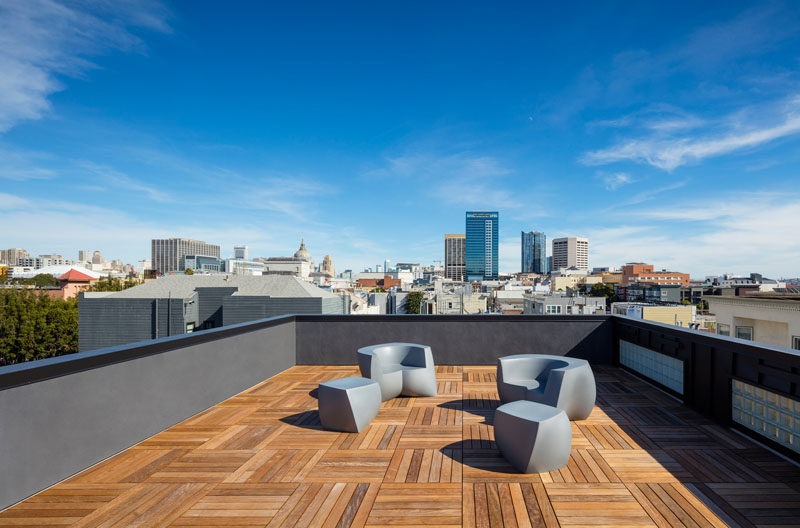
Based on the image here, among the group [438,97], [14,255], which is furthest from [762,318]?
[14,255]

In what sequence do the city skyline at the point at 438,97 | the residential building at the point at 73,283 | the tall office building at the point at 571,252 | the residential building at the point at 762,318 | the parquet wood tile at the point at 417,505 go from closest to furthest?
the parquet wood tile at the point at 417,505
the residential building at the point at 762,318
the city skyline at the point at 438,97
the residential building at the point at 73,283
the tall office building at the point at 571,252

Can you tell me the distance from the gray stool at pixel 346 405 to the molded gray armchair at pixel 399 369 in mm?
615

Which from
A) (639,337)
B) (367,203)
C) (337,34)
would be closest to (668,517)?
(639,337)

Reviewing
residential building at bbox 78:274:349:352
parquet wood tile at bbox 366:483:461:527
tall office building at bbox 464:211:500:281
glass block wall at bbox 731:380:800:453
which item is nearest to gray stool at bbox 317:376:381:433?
parquet wood tile at bbox 366:483:461:527

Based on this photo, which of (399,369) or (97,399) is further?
(399,369)

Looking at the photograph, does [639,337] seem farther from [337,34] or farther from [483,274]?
[483,274]

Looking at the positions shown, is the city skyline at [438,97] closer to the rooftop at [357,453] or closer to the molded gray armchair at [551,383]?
the molded gray armchair at [551,383]

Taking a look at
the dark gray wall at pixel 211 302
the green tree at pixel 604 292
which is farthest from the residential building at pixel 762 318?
the green tree at pixel 604 292

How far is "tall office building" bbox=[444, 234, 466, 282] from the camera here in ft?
541

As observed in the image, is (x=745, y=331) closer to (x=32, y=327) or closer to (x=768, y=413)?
(x=768, y=413)

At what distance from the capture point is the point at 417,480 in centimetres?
234

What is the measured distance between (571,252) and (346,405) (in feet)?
648

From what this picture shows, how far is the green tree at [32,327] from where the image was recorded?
24641 millimetres

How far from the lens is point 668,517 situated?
194 centimetres
